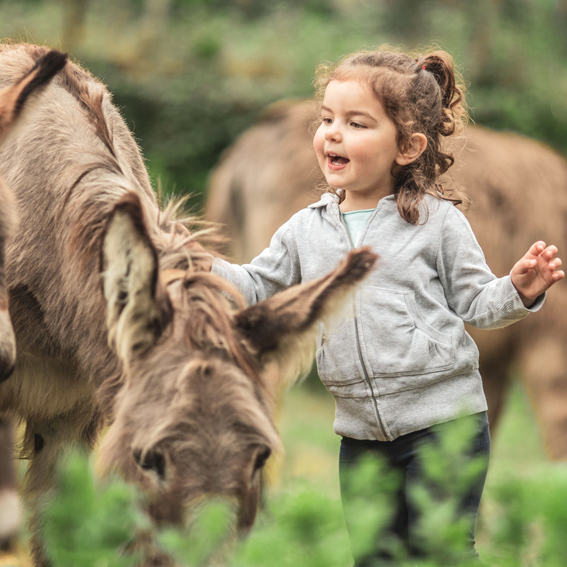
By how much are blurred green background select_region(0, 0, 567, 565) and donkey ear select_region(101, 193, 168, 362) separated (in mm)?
6466

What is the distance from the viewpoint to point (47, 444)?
3.37 meters

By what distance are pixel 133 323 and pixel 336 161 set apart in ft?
3.44

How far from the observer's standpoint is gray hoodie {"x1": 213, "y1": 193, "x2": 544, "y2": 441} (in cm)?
265

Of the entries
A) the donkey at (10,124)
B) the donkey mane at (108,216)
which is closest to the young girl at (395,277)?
the donkey mane at (108,216)

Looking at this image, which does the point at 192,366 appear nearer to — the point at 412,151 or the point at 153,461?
the point at 153,461

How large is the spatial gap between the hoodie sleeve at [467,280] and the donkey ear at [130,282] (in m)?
1.09

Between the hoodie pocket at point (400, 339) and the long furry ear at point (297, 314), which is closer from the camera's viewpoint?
the long furry ear at point (297, 314)

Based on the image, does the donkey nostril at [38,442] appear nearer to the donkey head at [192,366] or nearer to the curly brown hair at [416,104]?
the donkey head at [192,366]

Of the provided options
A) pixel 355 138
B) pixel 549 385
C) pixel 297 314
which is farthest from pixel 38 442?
pixel 549 385

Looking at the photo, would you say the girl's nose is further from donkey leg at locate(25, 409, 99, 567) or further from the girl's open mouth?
donkey leg at locate(25, 409, 99, 567)

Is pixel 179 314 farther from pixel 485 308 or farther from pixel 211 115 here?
pixel 211 115

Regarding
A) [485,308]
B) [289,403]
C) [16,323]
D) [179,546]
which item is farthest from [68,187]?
[289,403]

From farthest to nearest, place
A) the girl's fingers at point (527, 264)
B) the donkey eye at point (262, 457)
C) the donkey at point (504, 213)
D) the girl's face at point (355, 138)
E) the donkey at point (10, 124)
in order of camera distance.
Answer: the donkey at point (504, 213) < the girl's face at point (355, 138) < the girl's fingers at point (527, 264) < the donkey at point (10, 124) < the donkey eye at point (262, 457)

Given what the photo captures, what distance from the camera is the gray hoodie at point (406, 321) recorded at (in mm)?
2654
